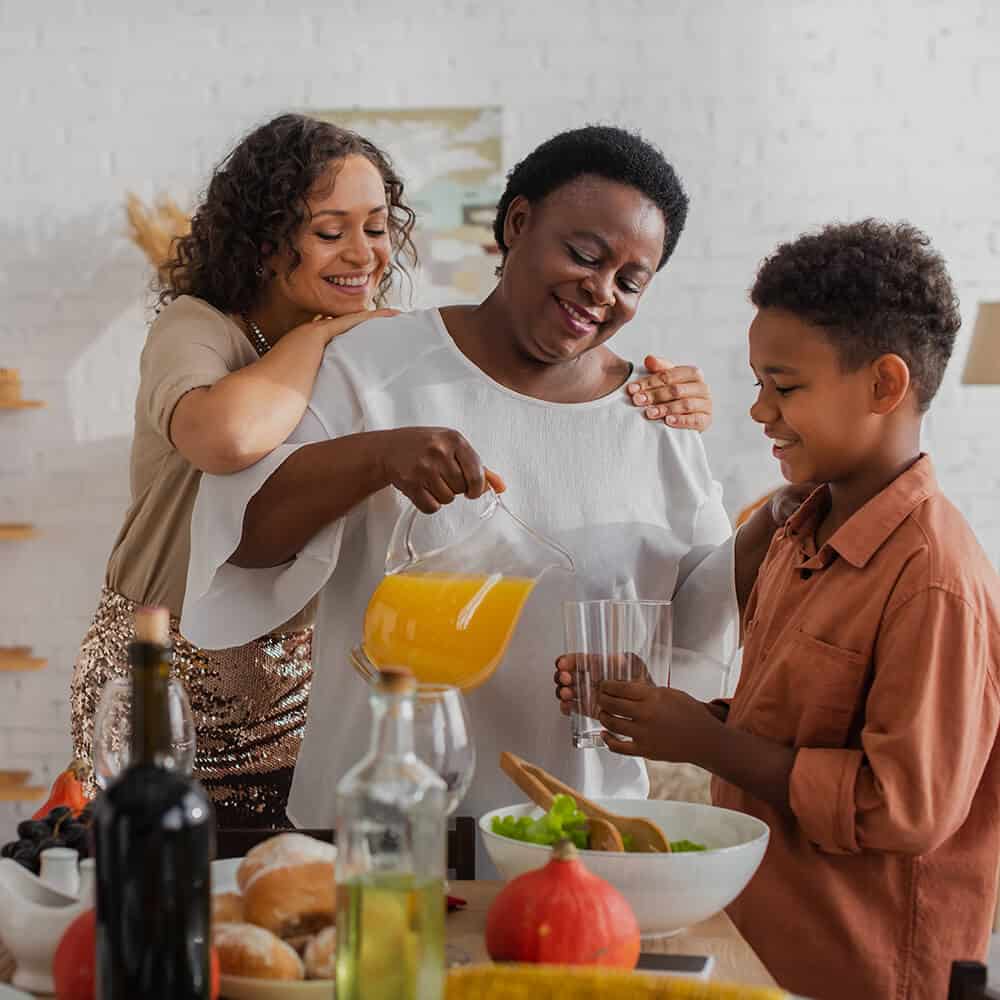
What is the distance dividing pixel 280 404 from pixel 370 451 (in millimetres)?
235

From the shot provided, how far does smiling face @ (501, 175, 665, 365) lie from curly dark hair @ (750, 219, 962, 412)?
0.65 ft

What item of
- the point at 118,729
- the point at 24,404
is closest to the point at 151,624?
the point at 118,729

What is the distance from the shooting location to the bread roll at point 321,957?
0.95 metres

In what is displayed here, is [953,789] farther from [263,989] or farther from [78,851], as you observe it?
[78,851]

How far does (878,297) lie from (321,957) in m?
0.86

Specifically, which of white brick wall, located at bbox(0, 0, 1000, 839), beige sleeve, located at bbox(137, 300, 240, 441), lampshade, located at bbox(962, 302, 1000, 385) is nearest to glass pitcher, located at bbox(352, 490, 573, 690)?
beige sleeve, located at bbox(137, 300, 240, 441)

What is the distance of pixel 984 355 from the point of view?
3.81 metres

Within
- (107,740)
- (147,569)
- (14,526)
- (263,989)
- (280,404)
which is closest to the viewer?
(263,989)

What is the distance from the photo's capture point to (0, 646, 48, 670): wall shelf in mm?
4195

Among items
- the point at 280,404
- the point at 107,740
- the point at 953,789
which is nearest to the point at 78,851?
the point at 107,740

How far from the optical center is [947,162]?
14.1 feet

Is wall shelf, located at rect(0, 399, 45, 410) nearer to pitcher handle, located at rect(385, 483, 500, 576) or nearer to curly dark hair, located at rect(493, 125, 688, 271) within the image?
curly dark hair, located at rect(493, 125, 688, 271)

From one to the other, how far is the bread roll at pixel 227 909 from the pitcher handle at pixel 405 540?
1.44 feet

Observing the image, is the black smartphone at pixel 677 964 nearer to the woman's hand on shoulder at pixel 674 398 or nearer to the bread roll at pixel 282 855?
the bread roll at pixel 282 855
